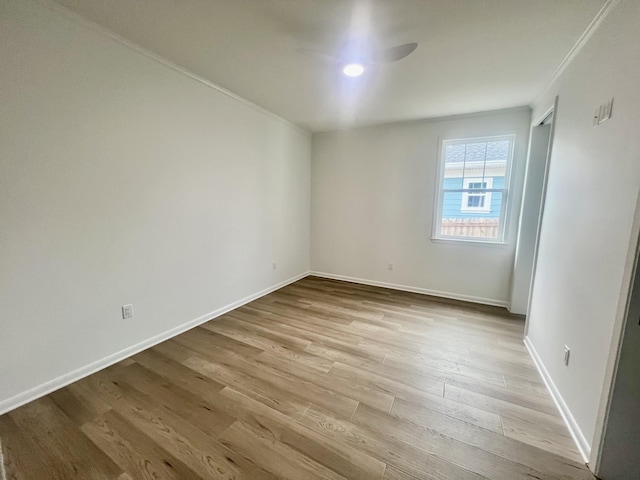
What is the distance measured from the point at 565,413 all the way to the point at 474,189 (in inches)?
107

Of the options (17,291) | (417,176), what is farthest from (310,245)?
(17,291)

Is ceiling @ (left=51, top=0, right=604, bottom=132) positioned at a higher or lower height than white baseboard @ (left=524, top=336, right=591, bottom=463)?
higher

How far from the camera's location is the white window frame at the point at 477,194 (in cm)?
348

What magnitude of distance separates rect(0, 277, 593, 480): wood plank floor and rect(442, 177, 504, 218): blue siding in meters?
1.64

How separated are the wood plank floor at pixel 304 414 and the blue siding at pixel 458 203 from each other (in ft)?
5.38

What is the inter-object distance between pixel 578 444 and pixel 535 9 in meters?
2.59

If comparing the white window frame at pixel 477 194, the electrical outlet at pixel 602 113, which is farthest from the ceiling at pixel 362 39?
the white window frame at pixel 477 194

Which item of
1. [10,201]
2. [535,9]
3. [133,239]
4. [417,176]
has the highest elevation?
[535,9]

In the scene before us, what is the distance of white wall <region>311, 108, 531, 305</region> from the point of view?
3.45 m

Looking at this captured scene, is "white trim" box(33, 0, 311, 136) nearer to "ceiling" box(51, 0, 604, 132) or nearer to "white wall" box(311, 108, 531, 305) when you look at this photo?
"ceiling" box(51, 0, 604, 132)

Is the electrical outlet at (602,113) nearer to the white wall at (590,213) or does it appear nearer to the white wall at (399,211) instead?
the white wall at (590,213)

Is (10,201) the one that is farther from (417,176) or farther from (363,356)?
(417,176)

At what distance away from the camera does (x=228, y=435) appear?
4.84 feet

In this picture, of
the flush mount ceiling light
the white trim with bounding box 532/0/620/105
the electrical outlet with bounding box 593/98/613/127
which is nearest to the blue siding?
the white trim with bounding box 532/0/620/105
